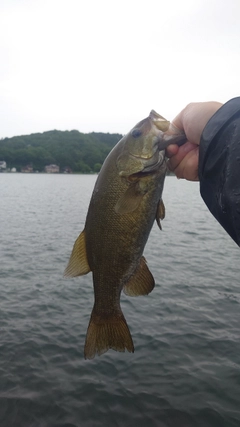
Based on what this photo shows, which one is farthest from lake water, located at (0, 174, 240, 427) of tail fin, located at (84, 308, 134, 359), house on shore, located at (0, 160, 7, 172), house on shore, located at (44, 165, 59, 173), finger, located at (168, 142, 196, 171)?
house on shore, located at (0, 160, 7, 172)

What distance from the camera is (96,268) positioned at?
326 centimetres

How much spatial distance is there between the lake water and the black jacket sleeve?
5.08 metres

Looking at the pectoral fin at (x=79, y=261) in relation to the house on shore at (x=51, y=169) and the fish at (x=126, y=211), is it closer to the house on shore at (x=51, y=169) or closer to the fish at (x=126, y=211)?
the fish at (x=126, y=211)

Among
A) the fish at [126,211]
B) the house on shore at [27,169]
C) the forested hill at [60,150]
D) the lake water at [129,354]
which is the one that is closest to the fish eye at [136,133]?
the fish at [126,211]

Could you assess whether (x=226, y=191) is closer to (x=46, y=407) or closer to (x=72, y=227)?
(x=46, y=407)

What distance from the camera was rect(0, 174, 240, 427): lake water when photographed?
6.42m

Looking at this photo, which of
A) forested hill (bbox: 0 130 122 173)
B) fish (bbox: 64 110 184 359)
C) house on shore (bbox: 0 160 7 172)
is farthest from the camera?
house on shore (bbox: 0 160 7 172)

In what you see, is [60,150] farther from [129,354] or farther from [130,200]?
[130,200]

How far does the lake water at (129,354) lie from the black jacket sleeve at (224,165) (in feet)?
16.7

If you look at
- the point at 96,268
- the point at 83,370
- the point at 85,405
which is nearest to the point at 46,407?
the point at 85,405

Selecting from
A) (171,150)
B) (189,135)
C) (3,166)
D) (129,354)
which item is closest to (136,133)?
(171,150)

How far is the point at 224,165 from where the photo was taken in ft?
7.80

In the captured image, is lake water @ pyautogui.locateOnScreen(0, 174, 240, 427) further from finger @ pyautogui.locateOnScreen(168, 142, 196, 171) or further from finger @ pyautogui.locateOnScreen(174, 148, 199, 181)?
finger @ pyautogui.locateOnScreen(168, 142, 196, 171)

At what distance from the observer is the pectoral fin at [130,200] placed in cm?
294
